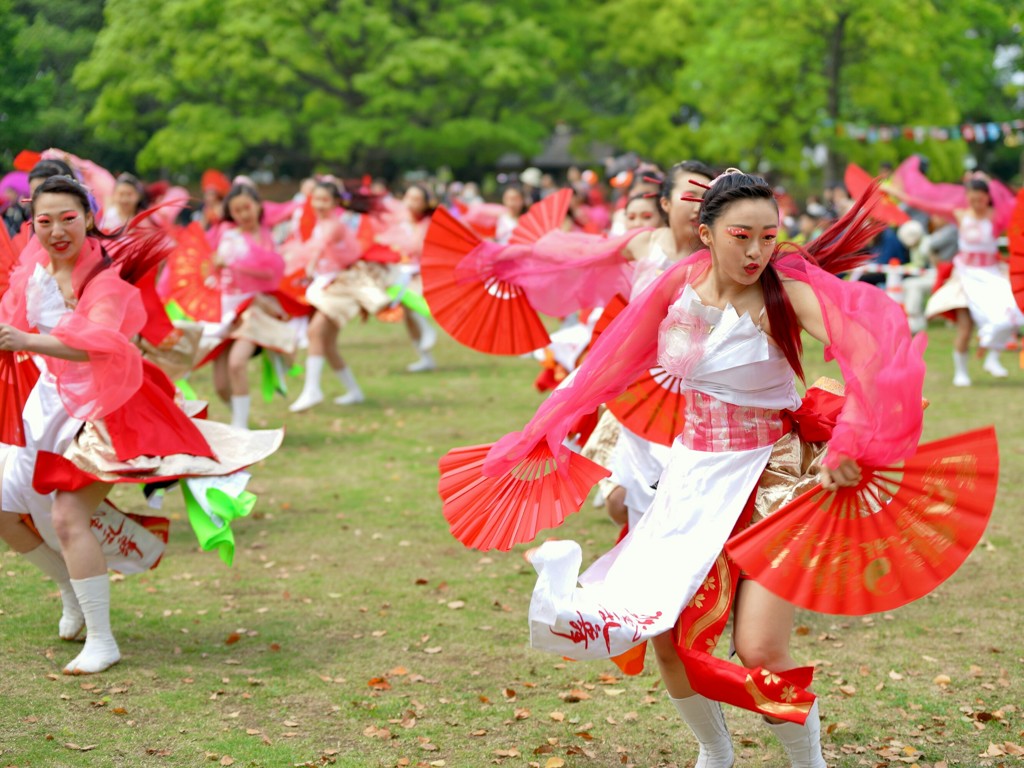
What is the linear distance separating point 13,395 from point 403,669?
1794mm

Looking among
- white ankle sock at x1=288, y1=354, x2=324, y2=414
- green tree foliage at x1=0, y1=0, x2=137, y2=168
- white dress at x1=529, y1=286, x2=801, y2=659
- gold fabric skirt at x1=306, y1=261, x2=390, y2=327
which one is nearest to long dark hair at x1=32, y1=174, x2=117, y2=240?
white dress at x1=529, y1=286, x2=801, y2=659

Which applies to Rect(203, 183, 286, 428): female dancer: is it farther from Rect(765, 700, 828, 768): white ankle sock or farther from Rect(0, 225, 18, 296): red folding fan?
Rect(765, 700, 828, 768): white ankle sock

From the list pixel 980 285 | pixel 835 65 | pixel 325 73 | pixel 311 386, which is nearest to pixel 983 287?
pixel 980 285

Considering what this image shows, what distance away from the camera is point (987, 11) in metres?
27.6

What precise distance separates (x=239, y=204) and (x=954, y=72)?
78.8ft

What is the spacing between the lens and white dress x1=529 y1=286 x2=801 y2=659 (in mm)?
3516

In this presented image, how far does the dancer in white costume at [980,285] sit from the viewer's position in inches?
436

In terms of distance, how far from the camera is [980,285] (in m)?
11.3

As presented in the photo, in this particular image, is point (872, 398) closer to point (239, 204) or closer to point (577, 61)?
point (239, 204)

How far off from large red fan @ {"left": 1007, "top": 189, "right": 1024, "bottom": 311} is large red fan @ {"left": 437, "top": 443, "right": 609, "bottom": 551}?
6.71ft

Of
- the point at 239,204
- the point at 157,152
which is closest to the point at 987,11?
the point at 157,152

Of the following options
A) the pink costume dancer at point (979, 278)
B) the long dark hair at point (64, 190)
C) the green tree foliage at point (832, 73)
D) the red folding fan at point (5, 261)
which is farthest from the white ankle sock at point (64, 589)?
the green tree foliage at point (832, 73)

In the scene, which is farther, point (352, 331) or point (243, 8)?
point (243, 8)

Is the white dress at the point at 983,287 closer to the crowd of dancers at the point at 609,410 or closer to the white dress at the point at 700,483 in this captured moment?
the crowd of dancers at the point at 609,410
